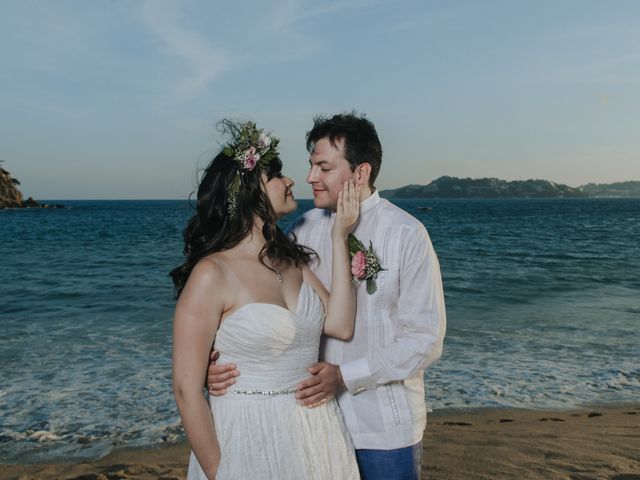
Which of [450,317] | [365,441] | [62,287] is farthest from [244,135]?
[62,287]

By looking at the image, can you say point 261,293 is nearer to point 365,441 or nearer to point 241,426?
point 241,426

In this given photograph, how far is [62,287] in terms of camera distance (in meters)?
17.2

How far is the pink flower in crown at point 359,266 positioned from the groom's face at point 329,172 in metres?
0.31

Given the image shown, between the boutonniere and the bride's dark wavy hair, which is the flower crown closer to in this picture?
the bride's dark wavy hair

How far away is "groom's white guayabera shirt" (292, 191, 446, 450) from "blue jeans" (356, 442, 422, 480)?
0.10 feet

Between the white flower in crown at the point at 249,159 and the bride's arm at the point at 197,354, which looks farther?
the white flower in crown at the point at 249,159

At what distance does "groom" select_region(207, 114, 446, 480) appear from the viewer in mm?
2793

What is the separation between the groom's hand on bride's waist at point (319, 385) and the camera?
267cm

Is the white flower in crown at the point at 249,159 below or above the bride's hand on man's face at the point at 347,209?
above

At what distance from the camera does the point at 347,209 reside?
9.56 feet

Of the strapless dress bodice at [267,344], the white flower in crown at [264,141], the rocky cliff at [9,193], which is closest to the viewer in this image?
the strapless dress bodice at [267,344]

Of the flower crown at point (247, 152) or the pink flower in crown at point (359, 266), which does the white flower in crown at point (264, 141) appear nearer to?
the flower crown at point (247, 152)

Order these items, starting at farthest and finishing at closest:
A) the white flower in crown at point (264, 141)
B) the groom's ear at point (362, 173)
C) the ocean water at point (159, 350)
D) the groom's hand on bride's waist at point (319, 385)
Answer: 1. the ocean water at point (159, 350)
2. the groom's ear at point (362, 173)
3. the white flower in crown at point (264, 141)
4. the groom's hand on bride's waist at point (319, 385)

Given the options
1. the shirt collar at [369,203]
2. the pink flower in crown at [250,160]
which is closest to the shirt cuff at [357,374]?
the shirt collar at [369,203]
